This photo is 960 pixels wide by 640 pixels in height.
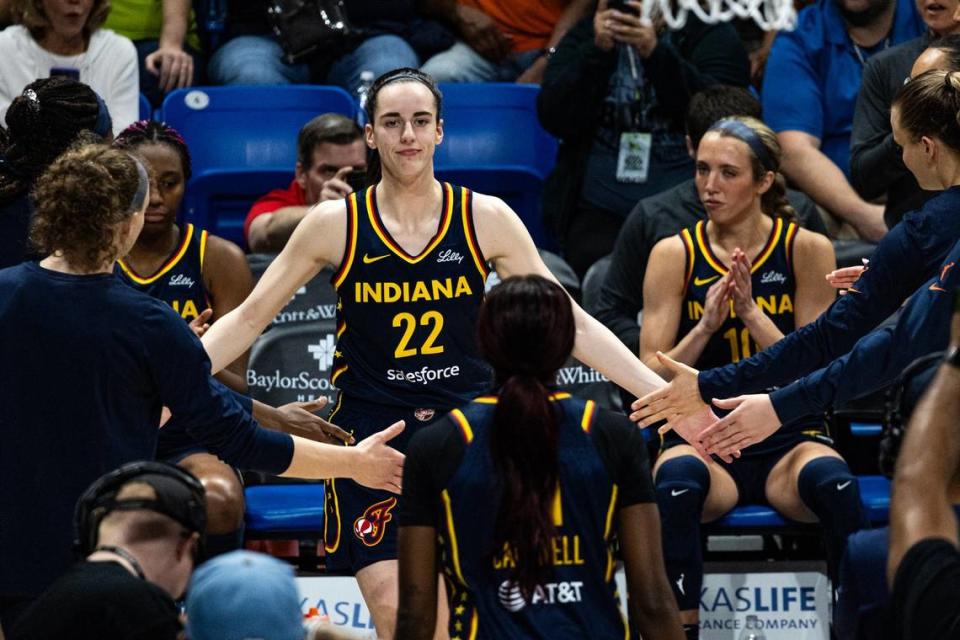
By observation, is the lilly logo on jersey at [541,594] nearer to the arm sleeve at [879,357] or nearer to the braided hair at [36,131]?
the arm sleeve at [879,357]

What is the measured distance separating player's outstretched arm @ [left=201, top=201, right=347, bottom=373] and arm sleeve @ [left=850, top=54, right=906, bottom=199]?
2.82 meters

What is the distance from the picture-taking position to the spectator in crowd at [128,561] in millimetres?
2941

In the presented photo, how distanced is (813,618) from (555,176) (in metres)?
2.66

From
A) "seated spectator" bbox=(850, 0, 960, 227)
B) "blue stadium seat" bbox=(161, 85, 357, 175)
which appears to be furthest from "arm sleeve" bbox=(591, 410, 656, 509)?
"blue stadium seat" bbox=(161, 85, 357, 175)

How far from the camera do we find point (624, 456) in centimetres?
353

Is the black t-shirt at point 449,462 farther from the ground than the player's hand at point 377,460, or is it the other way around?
the black t-shirt at point 449,462

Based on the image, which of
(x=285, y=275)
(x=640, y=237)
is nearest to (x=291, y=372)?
(x=640, y=237)

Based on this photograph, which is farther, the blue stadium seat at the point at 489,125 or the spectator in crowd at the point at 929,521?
the blue stadium seat at the point at 489,125

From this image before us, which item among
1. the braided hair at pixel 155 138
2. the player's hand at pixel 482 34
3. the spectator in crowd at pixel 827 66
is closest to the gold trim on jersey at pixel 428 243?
the braided hair at pixel 155 138

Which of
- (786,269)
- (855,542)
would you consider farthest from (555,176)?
(855,542)

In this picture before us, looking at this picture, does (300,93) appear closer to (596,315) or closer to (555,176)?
(555,176)

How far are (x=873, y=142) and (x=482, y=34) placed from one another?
251 cm

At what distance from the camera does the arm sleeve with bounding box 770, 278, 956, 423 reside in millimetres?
4352

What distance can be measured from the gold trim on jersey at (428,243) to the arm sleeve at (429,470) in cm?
160
